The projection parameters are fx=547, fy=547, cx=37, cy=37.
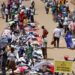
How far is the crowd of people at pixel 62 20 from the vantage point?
28688mm

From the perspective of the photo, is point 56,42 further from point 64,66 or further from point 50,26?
point 64,66

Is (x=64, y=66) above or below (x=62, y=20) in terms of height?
below

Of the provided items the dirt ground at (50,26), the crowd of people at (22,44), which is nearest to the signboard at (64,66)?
the crowd of people at (22,44)

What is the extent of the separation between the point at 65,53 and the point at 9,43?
2868 mm

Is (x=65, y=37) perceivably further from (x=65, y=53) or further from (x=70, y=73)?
(x=70, y=73)

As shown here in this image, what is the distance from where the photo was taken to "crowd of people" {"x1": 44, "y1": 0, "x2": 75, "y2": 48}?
94.1 feet

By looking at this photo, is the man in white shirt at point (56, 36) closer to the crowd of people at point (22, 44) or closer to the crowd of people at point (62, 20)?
the crowd of people at point (62, 20)

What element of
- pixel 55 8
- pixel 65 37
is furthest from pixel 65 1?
pixel 65 37

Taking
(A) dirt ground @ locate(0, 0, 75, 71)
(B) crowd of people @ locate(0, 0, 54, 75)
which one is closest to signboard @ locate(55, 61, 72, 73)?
(B) crowd of people @ locate(0, 0, 54, 75)

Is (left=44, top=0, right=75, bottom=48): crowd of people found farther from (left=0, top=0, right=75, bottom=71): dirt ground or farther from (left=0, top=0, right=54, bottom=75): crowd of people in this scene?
(left=0, top=0, right=54, bottom=75): crowd of people

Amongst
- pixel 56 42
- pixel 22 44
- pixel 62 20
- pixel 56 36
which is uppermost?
pixel 62 20

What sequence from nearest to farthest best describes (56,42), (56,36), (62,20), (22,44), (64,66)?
1. (64,66)
2. (22,44)
3. (56,36)
4. (56,42)
5. (62,20)

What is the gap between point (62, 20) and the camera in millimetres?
32938

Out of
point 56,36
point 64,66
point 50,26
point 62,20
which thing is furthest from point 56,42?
point 64,66
